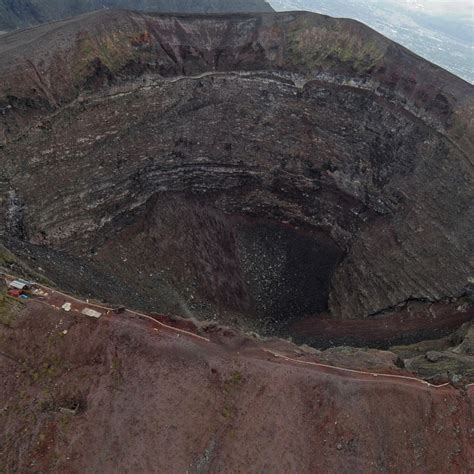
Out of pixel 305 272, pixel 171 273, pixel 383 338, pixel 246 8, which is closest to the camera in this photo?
pixel 383 338

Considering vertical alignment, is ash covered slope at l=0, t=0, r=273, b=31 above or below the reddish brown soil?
below

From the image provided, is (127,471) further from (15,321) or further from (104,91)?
(104,91)

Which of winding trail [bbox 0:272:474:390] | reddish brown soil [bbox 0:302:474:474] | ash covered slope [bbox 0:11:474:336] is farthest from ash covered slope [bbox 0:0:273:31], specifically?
reddish brown soil [bbox 0:302:474:474]

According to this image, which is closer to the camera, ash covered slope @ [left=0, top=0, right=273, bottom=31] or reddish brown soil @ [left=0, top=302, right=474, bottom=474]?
reddish brown soil @ [left=0, top=302, right=474, bottom=474]

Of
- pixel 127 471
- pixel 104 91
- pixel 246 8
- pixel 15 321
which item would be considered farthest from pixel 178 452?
pixel 246 8

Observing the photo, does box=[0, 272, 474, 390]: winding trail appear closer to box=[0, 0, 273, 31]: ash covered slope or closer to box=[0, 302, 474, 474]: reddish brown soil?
box=[0, 302, 474, 474]: reddish brown soil

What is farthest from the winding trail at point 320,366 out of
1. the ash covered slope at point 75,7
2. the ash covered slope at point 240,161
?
the ash covered slope at point 75,7

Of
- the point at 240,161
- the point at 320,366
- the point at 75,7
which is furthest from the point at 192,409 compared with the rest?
the point at 75,7
